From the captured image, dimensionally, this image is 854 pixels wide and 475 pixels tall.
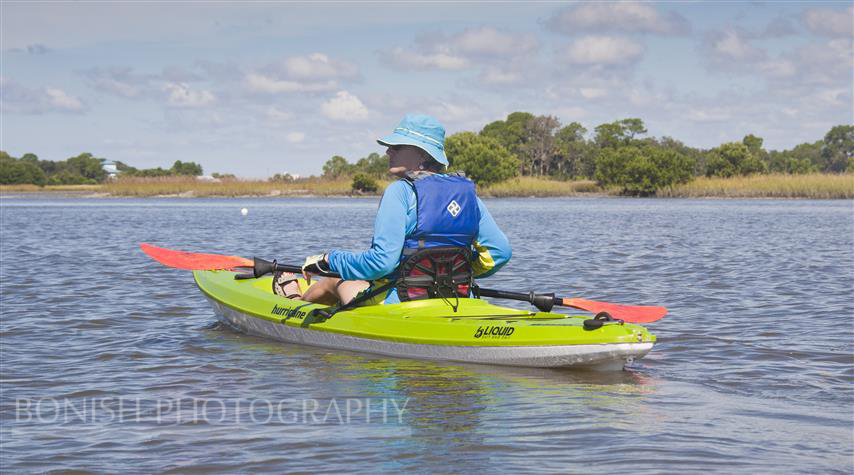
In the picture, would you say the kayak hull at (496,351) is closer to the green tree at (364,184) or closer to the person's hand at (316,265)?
the person's hand at (316,265)

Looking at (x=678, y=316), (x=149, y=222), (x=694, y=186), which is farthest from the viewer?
(x=694, y=186)

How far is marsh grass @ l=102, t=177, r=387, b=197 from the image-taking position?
61.3 m

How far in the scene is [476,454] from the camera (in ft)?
14.3

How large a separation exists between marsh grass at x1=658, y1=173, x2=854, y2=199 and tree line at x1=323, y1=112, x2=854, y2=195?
28.9ft

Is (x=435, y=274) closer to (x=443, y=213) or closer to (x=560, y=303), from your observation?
(x=443, y=213)

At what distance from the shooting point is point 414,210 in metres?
6.22

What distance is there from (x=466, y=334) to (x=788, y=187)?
4419cm

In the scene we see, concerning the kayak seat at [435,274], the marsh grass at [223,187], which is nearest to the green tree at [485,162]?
the marsh grass at [223,187]

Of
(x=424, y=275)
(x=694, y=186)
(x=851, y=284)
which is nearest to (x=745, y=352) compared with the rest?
(x=424, y=275)

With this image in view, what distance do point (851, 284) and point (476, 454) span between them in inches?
351

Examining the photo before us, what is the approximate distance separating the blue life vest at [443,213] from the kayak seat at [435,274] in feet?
0.19

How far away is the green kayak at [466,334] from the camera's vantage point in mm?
5961

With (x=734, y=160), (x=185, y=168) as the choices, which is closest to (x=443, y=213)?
(x=734, y=160)

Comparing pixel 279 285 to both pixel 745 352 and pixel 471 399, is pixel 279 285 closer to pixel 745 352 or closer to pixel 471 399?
pixel 471 399
